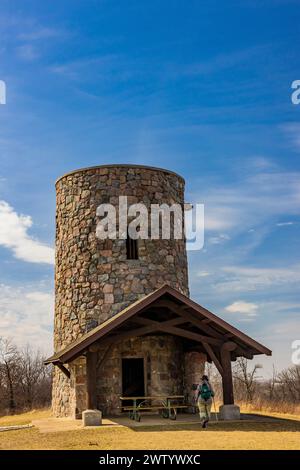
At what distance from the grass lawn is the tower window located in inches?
261

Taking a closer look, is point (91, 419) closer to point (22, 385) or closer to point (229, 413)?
point (229, 413)

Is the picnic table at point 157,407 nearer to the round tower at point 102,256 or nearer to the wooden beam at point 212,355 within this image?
the wooden beam at point 212,355

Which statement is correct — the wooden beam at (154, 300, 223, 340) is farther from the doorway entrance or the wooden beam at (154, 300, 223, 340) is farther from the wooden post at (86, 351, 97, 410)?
the doorway entrance

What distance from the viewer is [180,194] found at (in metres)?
21.3

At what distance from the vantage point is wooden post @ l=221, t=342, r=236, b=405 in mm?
15755

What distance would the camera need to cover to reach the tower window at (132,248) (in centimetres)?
1933

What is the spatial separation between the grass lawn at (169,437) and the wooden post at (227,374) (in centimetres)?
110

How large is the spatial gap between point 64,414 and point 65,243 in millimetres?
5901

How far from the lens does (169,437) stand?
12070mm

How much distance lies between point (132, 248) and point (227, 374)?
18.8 feet

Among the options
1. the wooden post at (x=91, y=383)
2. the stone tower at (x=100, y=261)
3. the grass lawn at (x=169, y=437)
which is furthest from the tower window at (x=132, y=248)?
the grass lawn at (x=169, y=437)
